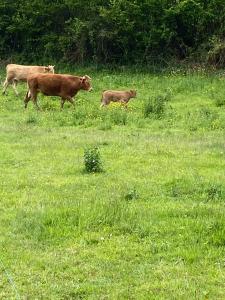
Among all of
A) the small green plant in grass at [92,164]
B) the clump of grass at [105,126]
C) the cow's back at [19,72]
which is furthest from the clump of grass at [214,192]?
the cow's back at [19,72]

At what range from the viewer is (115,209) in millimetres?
7617

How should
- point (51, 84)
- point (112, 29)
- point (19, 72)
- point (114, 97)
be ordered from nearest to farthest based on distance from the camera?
1. point (114, 97)
2. point (51, 84)
3. point (19, 72)
4. point (112, 29)

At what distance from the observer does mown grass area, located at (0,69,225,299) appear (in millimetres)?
5781

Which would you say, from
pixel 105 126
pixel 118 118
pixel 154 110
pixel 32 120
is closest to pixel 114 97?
pixel 154 110

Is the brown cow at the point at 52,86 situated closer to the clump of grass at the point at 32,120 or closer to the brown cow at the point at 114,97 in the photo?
the brown cow at the point at 114,97

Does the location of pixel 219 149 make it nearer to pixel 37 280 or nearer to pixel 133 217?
pixel 133 217

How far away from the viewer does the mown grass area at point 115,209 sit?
19.0 feet

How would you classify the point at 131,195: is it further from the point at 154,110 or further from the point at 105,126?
the point at 154,110

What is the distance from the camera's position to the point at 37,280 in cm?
581

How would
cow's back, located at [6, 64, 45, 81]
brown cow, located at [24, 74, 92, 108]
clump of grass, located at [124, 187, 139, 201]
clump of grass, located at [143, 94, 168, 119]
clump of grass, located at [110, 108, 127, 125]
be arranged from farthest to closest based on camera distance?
cow's back, located at [6, 64, 45, 81] < brown cow, located at [24, 74, 92, 108] < clump of grass, located at [143, 94, 168, 119] < clump of grass, located at [110, 108, 127, 125] < clump of grass, located at [124, 187, 139, 201]

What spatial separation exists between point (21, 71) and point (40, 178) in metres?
13.6

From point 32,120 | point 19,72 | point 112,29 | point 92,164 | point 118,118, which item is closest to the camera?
point 92,164

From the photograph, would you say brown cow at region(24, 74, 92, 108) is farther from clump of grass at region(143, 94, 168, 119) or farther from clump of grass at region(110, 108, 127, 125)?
clump of grass at region(110, 108, 127, 125)

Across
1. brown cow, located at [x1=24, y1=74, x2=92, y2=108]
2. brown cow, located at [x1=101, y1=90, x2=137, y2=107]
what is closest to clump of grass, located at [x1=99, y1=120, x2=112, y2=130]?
brown cow, located at [x1=101, y1=90, x2=137, y2=107]
